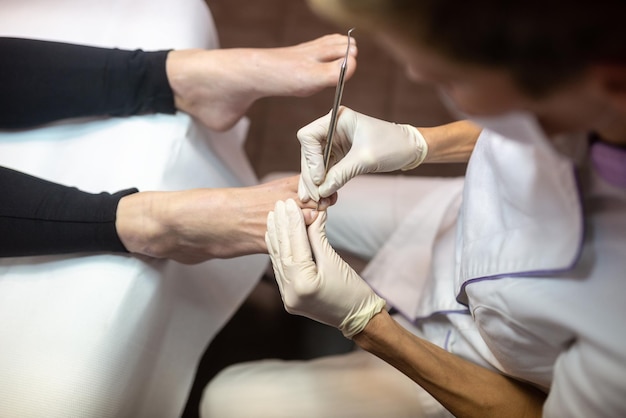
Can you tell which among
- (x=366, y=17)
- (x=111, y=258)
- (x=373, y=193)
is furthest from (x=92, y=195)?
(x=366, y=17)

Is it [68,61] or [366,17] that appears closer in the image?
[366,17]

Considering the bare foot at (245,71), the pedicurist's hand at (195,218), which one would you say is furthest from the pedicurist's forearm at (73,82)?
the pedicurist's hand at (195,218)

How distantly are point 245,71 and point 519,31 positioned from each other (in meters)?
0.65

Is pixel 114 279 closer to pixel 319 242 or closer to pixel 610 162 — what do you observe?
pixel 319 242

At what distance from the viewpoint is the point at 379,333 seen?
2.43 ft

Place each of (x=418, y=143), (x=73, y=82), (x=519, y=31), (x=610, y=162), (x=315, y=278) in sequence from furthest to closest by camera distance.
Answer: (x=73, y=82), (x=418, y=143), (x=315, y=278), (x=610, y=162), (x=519, y=31)

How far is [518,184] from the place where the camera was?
24.8 inches

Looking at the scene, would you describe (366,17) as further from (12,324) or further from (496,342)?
(12,324)

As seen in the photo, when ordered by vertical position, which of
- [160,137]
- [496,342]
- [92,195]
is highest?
[160,137]

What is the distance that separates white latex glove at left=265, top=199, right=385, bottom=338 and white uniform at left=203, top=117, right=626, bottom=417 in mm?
141

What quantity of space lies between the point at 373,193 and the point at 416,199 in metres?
0.08

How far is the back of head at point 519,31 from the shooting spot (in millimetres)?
389

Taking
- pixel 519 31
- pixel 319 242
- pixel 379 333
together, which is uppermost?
pixel 519 31

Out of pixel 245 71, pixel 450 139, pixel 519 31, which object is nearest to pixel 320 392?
pixel 450 139
